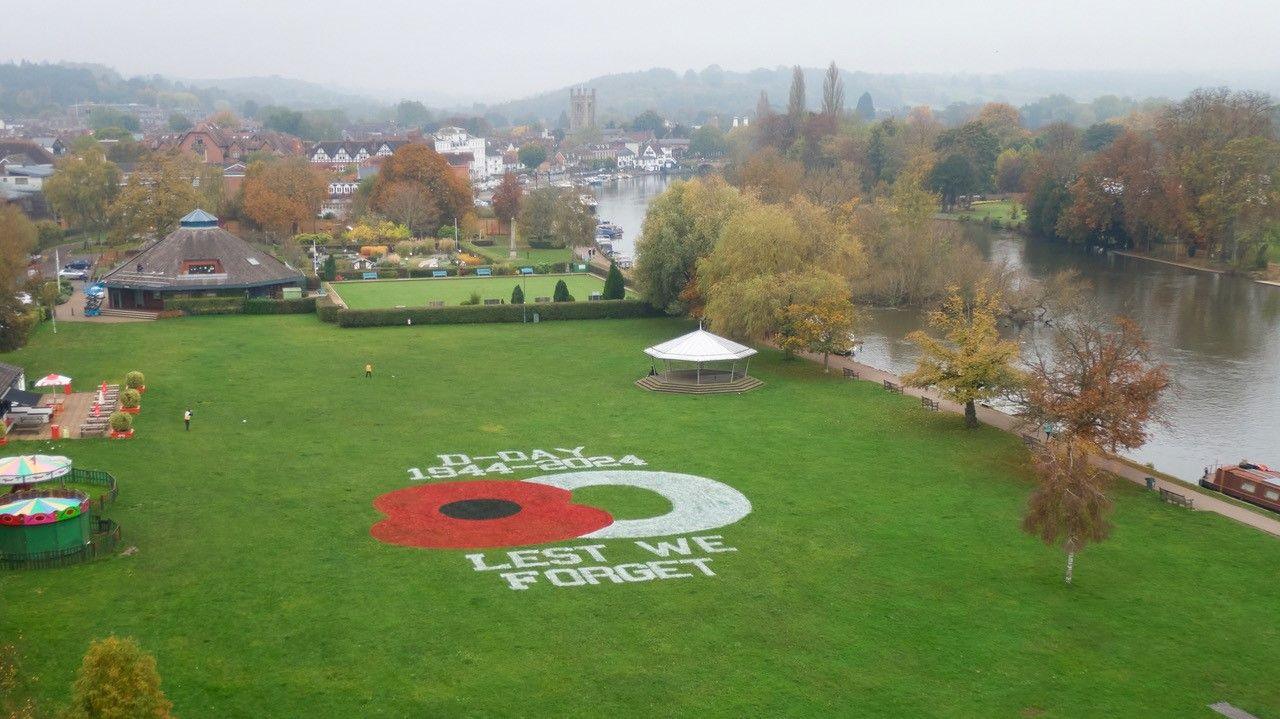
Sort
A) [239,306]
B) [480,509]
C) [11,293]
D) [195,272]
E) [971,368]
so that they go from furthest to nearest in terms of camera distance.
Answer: [195,272]
[239,306]
[11,293]
[971,368]
[480,509]

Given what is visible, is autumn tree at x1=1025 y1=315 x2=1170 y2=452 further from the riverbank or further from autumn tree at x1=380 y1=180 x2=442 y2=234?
autumn tree at x1=380 y1=180 x2=442 y2=234

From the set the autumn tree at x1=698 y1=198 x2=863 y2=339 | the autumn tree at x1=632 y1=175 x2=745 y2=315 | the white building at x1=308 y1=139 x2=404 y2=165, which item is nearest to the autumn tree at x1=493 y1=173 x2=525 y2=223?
the autumn tree at x1=632 y1=175 x2=745 y2=315

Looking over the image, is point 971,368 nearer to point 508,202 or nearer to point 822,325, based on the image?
point 822,325

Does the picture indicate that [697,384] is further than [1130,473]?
Yes

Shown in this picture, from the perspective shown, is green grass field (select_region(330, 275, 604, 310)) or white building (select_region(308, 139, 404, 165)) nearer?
green grass field (select_region(330, 275, 604, 310))

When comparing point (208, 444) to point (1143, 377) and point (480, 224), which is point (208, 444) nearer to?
point (1143, 377)

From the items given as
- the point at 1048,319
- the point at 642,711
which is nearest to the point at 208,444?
the point at 642,711

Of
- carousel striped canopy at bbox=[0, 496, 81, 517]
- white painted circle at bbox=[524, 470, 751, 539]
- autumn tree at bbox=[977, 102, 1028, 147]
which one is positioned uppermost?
autumn tree at bbox=[977, 102, 1028, 147]

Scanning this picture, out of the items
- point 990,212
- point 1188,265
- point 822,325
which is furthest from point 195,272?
point 990,212
